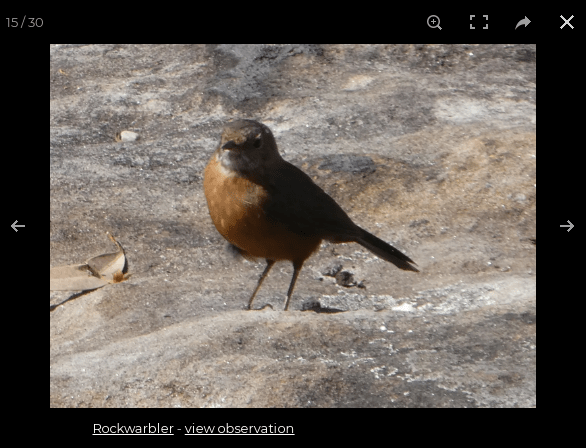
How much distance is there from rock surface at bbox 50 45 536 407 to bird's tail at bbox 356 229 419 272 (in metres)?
0.18

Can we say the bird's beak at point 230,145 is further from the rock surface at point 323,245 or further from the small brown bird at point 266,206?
the rock surface at point 323,245

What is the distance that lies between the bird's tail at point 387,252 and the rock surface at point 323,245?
0.18 metres

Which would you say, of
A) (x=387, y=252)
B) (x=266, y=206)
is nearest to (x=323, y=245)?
(x=387, y=252)

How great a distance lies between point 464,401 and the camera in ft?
10.8

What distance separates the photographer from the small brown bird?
4906mm

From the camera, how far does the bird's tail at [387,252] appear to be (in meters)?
5.14

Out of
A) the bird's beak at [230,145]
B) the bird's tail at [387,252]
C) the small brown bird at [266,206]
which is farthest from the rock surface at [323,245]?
the bird's beak at [230,145]

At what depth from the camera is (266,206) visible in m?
4.91

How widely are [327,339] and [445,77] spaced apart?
5.08 m

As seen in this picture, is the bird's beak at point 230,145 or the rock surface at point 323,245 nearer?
the rock surface at point 323,245

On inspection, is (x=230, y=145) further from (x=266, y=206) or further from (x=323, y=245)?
(x=323, y=245)

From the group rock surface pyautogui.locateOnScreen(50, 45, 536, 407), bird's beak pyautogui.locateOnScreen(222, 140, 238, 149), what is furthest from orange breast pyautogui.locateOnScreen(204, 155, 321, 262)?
rock surface pyautogui.locateOnScreen(50, 45, 536, 407)

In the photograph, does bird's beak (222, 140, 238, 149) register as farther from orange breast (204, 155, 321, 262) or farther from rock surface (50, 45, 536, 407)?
rock surface (50, 45, 536, 407)

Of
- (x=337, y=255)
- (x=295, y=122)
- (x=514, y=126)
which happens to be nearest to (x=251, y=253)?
(x=337, y=255)
